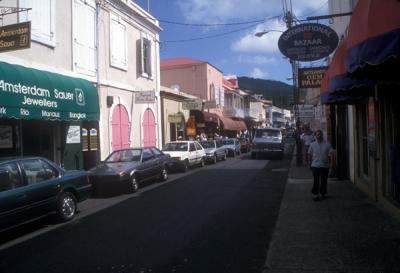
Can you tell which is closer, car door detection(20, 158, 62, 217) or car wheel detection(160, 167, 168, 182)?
car door detection(20, 158, 62, 217)

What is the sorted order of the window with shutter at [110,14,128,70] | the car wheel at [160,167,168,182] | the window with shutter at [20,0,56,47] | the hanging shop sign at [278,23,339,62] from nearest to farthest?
the hanging shop sign at [278,23,339,62]
the window with shutter at [20,0,56,47]
the car wheel at [160,167,168,182]
the window with shutter at [110,14,128,70]

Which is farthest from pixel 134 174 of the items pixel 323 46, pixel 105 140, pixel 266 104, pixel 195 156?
pixel 266 104

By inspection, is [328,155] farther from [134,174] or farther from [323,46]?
[134,174]

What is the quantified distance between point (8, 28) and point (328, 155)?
28.3ft

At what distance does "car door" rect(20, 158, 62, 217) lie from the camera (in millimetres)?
8617

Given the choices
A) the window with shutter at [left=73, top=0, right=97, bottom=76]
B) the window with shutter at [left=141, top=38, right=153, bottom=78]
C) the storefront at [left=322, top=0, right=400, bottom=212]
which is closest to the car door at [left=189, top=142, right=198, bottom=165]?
the window with shutter at [left=141, top=38, right=153, bottom=78]

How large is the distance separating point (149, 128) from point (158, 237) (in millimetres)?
16928

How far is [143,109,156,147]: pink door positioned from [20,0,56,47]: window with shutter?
883 cm

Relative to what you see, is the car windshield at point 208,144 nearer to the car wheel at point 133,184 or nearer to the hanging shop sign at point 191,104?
the hanging shop sign at point 191,104

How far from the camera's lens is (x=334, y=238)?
23.7ft

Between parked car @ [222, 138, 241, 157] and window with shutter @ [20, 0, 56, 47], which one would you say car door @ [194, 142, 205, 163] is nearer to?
parked car @ [222, 138, 241, 157]

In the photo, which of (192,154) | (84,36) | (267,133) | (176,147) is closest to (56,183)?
(84,36)

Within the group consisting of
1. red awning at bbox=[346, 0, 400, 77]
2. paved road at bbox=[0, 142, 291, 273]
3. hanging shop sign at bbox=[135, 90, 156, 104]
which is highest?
hanging shop sign at bbox=[135, 90, 156, 104]

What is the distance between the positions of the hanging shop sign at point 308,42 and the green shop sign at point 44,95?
6947mm
